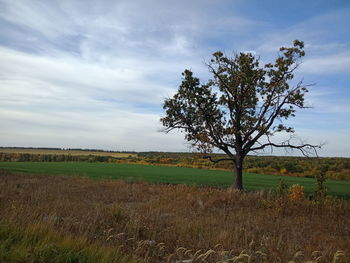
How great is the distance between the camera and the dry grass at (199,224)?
6832 mm

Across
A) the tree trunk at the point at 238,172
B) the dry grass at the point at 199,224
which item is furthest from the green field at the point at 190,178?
the dry grass at the point at 199,224

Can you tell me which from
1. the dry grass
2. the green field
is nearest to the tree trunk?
the dry grass

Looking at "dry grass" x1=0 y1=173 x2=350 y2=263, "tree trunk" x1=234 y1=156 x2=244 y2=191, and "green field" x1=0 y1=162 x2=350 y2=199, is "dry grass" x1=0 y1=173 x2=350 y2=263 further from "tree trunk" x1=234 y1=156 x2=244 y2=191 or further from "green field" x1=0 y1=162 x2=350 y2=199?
"green field" x1=0 y1=162 x2=350 y2=199

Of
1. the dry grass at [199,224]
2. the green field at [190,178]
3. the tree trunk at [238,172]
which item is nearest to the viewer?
the dry grass at [199,224]

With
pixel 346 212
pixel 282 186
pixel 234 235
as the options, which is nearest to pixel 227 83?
pixel 282 186

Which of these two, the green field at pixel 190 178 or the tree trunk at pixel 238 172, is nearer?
the tree trunk at pixel 238 172

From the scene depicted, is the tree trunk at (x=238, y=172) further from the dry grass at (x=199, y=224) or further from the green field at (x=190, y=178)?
the green field at (x=190, y=178)

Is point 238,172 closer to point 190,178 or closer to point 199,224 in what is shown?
point 199,224

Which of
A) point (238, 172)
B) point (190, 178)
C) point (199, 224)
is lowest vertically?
point (190, 178)

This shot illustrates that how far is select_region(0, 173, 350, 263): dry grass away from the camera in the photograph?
6.83 meters

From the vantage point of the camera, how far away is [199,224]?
1017cm

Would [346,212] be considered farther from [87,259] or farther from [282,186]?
[87,259]

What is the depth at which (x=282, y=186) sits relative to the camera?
18.1 metres

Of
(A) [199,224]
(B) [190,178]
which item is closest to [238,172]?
(A) [199,224]
